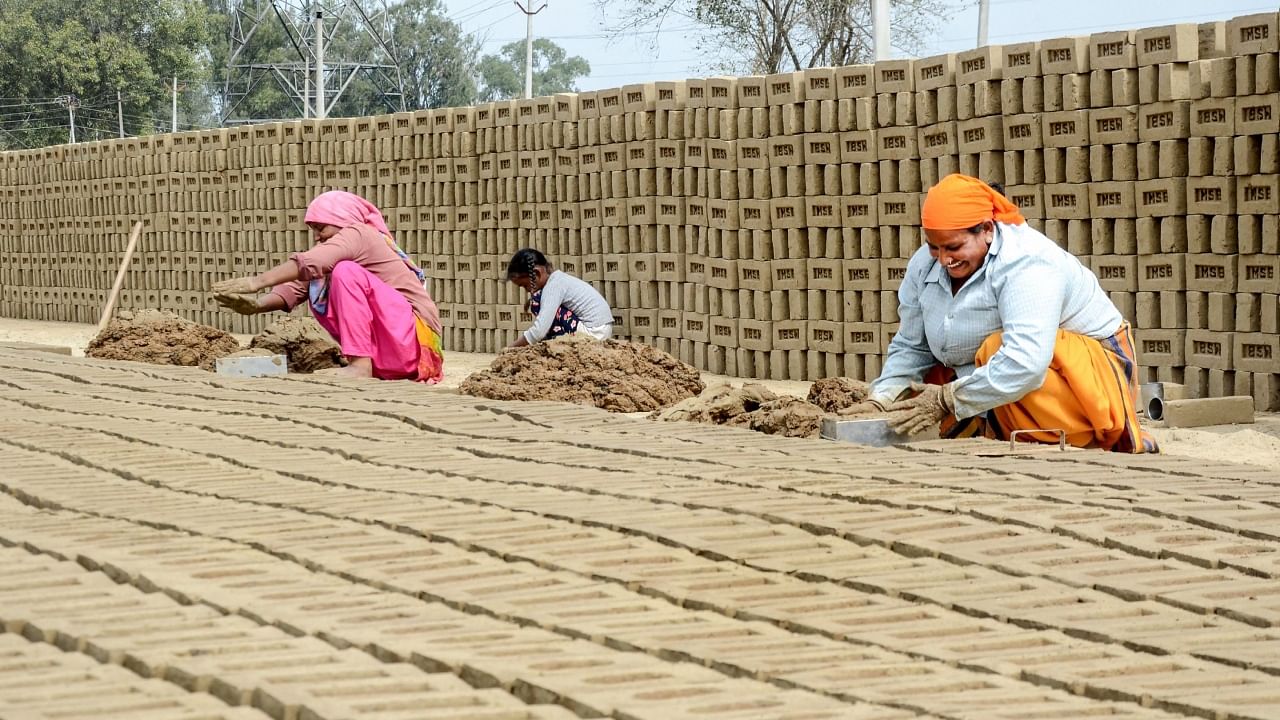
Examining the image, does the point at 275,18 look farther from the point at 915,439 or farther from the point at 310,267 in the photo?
the point at 915,439

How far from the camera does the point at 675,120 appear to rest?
32.5ft

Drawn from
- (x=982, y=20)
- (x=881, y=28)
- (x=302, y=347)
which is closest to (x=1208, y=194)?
(x=302, y=347)

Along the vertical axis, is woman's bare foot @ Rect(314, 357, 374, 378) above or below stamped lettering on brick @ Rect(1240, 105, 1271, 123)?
below

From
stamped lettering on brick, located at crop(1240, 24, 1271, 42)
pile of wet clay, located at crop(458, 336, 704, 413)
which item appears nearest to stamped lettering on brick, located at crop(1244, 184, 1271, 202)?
stamped lettering on brick, located at crop(1240, 24, 1271, 42)

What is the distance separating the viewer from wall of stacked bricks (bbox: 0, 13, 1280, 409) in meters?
7.30

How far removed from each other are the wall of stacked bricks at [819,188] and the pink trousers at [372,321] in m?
2.21

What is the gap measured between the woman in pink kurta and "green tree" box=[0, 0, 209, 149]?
→ 39189 mm

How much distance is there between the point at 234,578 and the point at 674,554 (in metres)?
0.95

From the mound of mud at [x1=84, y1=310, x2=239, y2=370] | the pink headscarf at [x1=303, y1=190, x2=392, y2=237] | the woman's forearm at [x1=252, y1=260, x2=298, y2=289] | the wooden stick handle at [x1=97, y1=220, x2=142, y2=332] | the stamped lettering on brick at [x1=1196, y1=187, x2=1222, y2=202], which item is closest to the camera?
the stamped lettering on brick at [x1=1196, y1=187, x2=1222, y2=202]

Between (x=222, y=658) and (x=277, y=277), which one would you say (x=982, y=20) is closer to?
(x=277, y=277)

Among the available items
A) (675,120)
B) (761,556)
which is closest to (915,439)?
(761,556)

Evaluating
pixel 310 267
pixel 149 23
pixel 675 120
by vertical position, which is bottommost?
pixel 310 267

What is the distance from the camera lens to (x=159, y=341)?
967cm

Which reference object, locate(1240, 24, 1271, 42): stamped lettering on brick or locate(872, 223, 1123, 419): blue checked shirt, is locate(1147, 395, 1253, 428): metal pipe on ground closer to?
locate(1240, 24, 1271, 42): stamped lettering on brick
